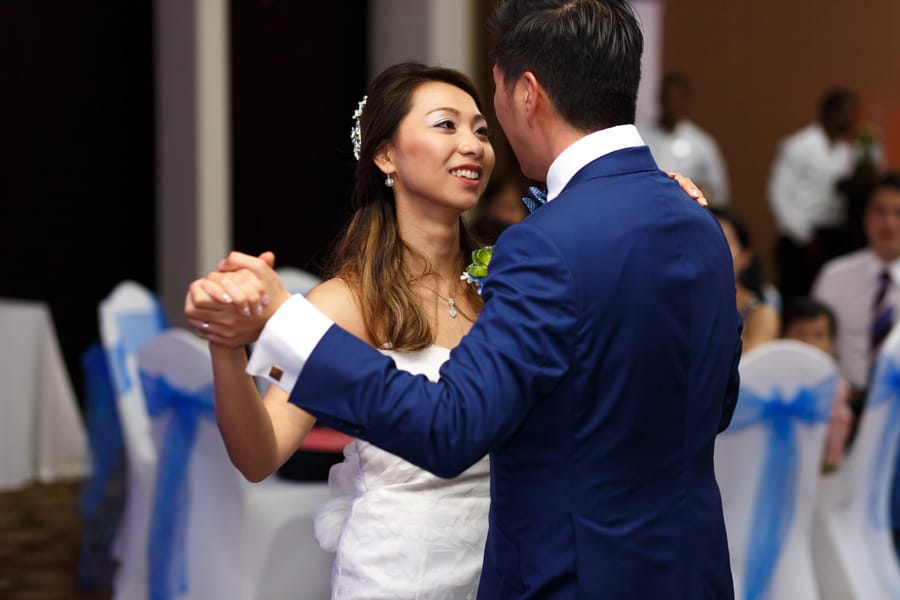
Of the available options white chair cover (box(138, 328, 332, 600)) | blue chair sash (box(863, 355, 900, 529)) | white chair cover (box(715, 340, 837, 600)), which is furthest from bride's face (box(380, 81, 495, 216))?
blue chair sash (box(863, 355, 900, 529))

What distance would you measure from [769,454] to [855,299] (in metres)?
2.05

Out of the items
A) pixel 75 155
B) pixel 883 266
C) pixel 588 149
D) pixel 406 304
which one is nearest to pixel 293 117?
pixel 75 155

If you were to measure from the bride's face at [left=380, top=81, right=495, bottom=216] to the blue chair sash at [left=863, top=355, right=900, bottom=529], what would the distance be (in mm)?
1622

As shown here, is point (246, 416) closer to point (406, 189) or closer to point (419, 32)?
point (406, 189)

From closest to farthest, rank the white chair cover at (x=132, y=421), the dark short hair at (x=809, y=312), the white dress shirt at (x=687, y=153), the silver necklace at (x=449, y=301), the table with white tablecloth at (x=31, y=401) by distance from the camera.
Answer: the silver necklace at (x=449, y=301) → the white chair cover at (x=132, y=421) → the dark short hair at (x=809, y=312) → the table with white tablecloth at (x=31, y=401) → the white dress shirt at (x=687, y=153)

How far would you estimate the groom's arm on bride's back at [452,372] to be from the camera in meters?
1.25

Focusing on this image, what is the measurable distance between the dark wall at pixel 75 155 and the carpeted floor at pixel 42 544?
128 centimetres

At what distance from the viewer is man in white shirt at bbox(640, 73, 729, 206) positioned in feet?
22.8

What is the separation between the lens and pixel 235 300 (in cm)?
129

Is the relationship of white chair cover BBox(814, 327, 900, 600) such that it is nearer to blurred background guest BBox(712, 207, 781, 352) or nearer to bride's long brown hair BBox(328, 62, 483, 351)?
blurred background guest BBox(712, 207, 781, 352)

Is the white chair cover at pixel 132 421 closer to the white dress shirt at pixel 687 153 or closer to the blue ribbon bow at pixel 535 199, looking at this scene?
the blue ribbon bow at pixel 535 199

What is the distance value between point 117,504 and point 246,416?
261 cm

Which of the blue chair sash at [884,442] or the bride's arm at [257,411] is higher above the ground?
the bride's arm at [257,411]

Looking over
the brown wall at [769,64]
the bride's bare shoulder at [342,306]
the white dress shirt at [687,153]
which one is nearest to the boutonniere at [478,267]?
the bride's bare shoulder at [342,306]
